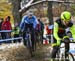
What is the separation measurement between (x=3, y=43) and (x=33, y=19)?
170 inches

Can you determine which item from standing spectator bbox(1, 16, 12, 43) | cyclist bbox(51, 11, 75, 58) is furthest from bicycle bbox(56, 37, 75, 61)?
standing spectator bbox(1, 16, 12, 43)

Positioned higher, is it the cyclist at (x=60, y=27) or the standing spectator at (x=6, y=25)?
the cyclist at (x=60, y=27)

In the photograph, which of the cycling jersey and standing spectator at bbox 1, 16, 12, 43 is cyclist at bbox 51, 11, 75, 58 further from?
standing spectator at bbox 1, 16, 12, 43

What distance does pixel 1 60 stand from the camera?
12203 mm

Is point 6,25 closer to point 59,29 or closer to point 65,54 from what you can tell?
point 59,29

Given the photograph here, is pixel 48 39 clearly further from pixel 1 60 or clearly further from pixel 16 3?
pixel 1 60

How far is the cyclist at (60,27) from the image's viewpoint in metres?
9.17

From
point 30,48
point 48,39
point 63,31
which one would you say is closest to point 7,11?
point 48,39

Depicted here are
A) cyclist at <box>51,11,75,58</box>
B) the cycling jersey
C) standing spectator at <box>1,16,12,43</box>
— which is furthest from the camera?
standing spectator at <box>1,16,12,43</box>

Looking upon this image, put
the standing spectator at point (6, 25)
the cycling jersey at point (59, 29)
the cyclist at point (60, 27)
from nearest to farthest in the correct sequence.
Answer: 1. the cyclist at point (60, 27)
2. the cycling jersey at point (59, 29)
3. the standing spectator at point (6, 25)

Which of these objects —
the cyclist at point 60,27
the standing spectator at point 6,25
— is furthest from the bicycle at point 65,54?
the standing spectator at point 6,25

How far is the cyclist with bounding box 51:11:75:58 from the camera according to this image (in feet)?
30.1

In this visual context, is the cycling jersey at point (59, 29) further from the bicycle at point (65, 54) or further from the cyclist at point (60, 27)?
the bicycle at point (65, 54)

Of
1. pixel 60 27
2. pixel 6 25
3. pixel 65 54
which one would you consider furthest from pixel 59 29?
pixel 6 25
